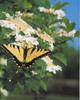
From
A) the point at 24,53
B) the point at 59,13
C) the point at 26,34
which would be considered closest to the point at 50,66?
the point at 26,34

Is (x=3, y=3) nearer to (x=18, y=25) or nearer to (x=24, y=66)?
(x=18, y=25)

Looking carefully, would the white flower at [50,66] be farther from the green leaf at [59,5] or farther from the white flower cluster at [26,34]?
the green leaf at [59,5]

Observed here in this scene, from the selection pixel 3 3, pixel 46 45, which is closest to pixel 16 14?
pixel 3 3

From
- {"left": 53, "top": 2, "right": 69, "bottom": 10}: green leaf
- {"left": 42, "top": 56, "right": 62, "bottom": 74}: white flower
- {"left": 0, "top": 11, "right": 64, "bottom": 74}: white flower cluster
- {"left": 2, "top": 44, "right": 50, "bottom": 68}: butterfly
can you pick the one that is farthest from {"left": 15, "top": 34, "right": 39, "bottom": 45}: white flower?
{"left": 53, "top": 2, "right": 69, "bottom": 10}: green leaf

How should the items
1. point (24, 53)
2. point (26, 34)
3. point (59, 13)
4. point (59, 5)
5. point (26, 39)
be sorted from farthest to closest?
point (59, 5), point (59, 13), point (26, 34), point (26, 39), point (24, 53)

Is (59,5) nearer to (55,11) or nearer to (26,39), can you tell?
(55,11)

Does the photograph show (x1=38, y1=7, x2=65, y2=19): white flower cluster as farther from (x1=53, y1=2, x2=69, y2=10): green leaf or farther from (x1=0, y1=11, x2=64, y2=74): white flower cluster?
(x1=0, y1=11, x2=64, y2=74): white flower cluster

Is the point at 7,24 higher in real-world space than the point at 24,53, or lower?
higher

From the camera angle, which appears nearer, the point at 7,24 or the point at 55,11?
the point at 7,24
